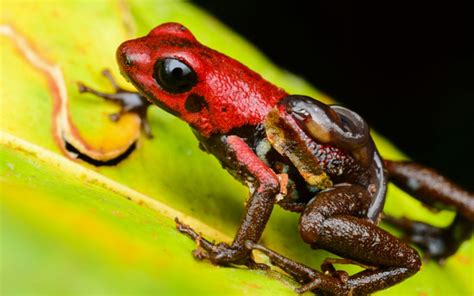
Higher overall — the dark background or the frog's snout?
the dark background

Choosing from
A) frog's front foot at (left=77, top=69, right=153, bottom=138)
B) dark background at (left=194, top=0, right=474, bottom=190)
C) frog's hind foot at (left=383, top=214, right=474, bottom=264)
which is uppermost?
dark background at (left=194, top=0, right=474, bottom=190)

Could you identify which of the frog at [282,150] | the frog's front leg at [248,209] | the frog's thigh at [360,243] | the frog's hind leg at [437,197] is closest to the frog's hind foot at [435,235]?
the frog's hind leg at [437,197]

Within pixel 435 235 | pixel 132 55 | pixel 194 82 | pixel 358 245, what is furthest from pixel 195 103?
pixel 435 235

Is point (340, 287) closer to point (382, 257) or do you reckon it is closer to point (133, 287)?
point (382, 257)

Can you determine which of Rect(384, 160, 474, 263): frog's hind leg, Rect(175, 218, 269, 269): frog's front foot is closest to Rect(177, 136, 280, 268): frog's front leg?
Rect(175, 218, 269, 269): frog's front foot

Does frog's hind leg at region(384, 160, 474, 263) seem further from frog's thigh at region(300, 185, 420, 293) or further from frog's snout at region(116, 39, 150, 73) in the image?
frog's snout at region(116, 39, 150, 73)

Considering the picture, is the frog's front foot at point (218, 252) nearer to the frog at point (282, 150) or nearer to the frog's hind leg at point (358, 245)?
the frog at point (282, 150)

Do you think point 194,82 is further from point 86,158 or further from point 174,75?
point 86,158
